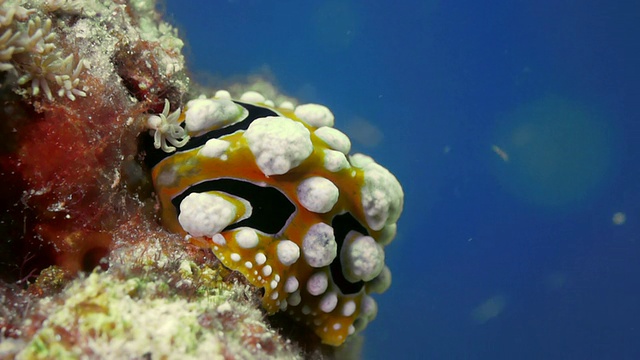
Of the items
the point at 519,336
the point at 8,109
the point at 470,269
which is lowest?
the point at 519,336

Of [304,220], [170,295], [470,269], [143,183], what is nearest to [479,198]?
[470,269]

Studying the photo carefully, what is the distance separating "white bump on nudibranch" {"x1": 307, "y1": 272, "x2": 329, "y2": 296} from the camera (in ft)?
8.95

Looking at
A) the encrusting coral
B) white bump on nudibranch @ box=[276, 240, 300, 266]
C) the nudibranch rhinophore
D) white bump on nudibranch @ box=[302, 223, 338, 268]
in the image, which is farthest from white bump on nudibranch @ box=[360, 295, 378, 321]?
white bump on nudibranch @ box=[276, 240, 300, 266]

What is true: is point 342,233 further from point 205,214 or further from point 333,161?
point 205,214

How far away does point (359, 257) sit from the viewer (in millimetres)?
2877

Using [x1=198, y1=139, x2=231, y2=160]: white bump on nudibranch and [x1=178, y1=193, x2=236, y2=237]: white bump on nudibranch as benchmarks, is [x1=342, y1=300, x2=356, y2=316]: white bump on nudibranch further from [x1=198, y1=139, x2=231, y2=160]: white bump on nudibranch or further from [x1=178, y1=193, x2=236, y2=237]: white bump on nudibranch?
[x1=198, y1=139, x2=231, y2=160]: white bump on nudibranch

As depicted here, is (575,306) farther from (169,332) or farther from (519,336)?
(169,332)

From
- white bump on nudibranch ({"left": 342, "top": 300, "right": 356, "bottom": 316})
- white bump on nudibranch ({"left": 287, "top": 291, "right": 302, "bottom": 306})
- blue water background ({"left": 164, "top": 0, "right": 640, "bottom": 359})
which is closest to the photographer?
white bump on nudibranch ({"left": 287, "top": 291, "right": 302, "bottom": 306})

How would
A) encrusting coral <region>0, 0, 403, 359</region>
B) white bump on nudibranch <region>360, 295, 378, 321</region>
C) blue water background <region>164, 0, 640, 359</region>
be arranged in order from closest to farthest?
encrusting coral <region>0, 0, 403, 359</region>
white bump on nudibranch <region>360, 295, 378, 321</region>
blue water background <region>164, 0, 640, 359</region>

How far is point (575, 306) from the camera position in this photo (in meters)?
9.68

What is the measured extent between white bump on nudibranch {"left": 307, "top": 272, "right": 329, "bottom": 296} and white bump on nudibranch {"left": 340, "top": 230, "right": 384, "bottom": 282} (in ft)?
0.70

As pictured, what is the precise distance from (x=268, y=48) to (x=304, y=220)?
12.0 feet

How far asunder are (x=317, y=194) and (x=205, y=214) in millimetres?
617

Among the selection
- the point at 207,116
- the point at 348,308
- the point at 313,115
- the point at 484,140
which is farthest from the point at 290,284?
the point at 484,140
